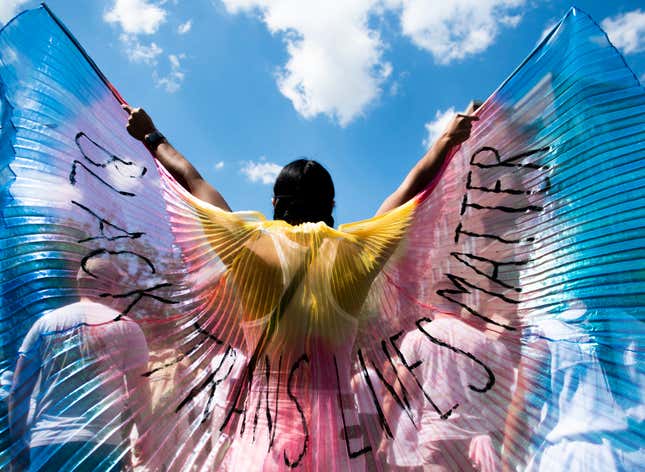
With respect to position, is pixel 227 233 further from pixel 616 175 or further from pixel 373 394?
pixel 616 175

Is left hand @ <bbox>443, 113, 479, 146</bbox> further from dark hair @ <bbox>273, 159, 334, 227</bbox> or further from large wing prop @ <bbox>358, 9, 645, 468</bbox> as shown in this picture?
dark hair @ <bbox>273, 159, 334, 227</bbox>

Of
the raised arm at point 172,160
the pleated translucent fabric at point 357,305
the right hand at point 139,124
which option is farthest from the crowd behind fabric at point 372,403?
the right hand at point 139,124

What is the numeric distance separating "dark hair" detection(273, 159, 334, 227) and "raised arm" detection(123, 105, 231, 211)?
193mm

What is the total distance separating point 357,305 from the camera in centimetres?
153

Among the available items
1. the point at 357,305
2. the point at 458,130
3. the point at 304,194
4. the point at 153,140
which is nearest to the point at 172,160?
the point at 153,140

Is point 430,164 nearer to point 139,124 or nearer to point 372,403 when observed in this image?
point 372,403

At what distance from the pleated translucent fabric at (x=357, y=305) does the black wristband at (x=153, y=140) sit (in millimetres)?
151

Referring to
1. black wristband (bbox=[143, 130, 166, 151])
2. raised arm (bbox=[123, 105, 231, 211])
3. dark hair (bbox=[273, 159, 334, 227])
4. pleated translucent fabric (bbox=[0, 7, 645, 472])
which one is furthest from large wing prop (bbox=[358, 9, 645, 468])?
black wristband (bbox=[143, 130, 166, 151])

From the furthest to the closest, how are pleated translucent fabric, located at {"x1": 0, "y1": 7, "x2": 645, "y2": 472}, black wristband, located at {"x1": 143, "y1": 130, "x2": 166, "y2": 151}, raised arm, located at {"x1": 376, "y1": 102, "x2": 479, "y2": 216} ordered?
black wristband, located at {"x1": 143, "y1": 130, "x2": 166, "y2": 151} → raised arm, located at {"x1": 376, "y1": 102, "x2": 479, "y2": 216} → pleated translucent fabric, located at {"x1": 0, "y1": 7, "x2": 645, "y2": 472}

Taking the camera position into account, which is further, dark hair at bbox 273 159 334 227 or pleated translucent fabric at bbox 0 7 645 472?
dark hair at bbox 273 159 334 227

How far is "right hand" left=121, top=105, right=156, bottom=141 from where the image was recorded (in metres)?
1.76

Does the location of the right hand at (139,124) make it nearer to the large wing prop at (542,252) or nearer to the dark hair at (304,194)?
the dark hair at (304,194)

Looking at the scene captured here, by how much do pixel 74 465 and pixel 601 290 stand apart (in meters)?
1.63

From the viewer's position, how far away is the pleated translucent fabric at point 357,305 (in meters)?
1.50
